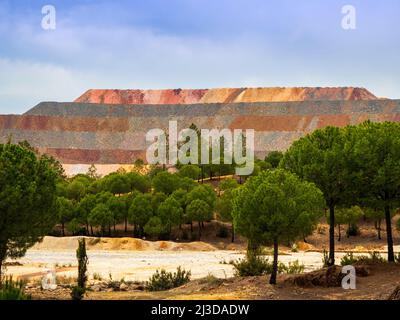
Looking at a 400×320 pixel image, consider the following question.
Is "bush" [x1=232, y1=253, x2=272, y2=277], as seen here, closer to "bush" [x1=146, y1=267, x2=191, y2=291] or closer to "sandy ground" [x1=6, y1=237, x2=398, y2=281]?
"bush" [x1=146, y1=267, x2=191, y2=291]

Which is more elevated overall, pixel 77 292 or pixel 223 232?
pixel 77 292

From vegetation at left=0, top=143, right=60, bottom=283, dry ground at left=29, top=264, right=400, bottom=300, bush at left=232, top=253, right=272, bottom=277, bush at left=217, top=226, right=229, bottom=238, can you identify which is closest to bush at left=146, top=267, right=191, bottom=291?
dry ground at left=29, top=264, right=400, bottom=300

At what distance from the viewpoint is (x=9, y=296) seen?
21.0 m

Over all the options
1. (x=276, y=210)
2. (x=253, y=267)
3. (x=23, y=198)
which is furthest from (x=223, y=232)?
(x=23, y=198)

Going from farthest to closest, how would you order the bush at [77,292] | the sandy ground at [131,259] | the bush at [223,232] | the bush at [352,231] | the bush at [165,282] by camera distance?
the bush at [223,232] < the bush at [352,231] < the sandy ground at [131,259] < the bush at [165,282] < the bush at [77,292]

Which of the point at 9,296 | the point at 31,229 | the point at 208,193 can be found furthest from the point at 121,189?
the point at 9,296

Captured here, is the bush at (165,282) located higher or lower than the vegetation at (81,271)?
lower

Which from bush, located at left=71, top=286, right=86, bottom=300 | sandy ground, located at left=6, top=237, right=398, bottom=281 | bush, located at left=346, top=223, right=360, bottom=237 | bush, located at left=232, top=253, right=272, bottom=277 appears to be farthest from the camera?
bush, located at left=346, top=223, right=360, bottom=237

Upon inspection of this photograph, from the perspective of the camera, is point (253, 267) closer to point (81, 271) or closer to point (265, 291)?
point (265, 291)

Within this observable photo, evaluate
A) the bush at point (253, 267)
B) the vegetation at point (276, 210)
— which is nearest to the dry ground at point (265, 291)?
the vegetation at point (276, 210)

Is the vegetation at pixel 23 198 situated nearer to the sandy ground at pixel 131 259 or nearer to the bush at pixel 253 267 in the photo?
the sandy ground at pixel 131 259

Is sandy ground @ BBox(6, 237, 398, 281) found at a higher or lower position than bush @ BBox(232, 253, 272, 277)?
lower
